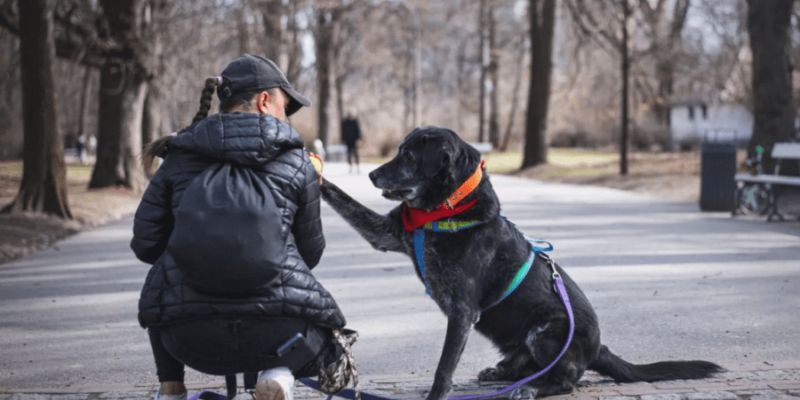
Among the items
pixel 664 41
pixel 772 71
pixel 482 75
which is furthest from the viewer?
pixel 482 75

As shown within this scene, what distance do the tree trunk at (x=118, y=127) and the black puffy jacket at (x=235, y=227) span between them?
17.2 metres

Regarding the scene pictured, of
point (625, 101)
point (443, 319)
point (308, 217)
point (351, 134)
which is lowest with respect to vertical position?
point (443, 319)

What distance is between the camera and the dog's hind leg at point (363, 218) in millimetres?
4613

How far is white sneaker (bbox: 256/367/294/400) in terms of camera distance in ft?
11.6

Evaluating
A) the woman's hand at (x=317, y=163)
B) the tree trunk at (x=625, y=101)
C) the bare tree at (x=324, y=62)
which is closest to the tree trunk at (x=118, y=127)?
the tree trunk at (x=625, y=101)

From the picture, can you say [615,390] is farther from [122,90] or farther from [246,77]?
[122,90]

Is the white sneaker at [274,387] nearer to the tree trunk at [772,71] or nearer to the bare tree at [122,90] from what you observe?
the tree trunk at [772,71]

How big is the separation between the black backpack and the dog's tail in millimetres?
2244

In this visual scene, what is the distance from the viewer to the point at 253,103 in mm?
3855

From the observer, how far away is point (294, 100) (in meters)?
4.12

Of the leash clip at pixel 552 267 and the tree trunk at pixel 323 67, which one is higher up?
the tree trunk at pixel 323 67

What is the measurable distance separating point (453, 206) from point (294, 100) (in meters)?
0.96

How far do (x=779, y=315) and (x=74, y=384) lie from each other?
533 centimetres

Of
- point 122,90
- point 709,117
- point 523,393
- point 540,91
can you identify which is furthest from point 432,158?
point 709,117
